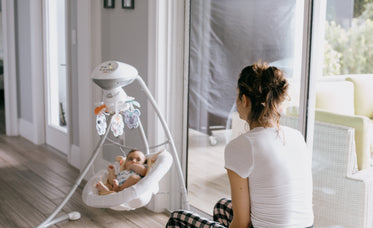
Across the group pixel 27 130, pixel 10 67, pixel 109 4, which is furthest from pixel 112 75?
pixel 10 67

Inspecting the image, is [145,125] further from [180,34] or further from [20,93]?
[20,93]

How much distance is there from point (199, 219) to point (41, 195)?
2125 millimetres

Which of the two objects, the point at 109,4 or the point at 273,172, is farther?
the point at 109,4

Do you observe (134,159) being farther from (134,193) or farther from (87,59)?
(87,59)

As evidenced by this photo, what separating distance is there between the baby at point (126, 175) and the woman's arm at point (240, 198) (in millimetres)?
1099

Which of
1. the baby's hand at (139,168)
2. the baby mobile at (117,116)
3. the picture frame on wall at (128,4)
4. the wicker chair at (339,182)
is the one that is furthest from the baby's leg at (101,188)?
the picture frame on wall at (128,4)

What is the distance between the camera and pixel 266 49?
2.45 metres

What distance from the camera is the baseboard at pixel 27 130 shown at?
525cm

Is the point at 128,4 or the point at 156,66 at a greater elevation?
the point at 128,4

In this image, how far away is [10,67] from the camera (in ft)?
18.1

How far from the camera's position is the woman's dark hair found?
4.97 ft

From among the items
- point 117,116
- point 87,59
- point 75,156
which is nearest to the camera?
point 117,116

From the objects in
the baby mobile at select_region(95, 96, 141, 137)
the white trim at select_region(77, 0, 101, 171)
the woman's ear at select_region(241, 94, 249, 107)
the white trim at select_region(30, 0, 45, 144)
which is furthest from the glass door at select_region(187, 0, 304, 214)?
the white trim at select_region(30, 0, 45, 144)

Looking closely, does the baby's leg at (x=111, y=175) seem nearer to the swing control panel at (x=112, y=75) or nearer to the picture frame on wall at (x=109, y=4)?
the swing control panel at (x=112, y=75)
